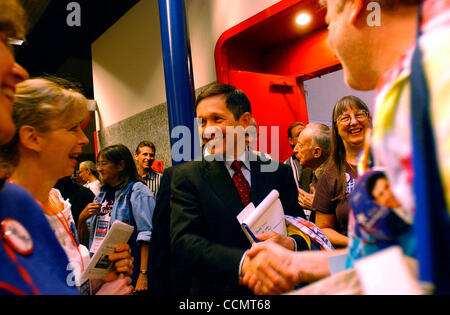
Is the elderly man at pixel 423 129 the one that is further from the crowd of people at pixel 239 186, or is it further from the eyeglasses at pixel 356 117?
the eyeglasses at pixel 356 117

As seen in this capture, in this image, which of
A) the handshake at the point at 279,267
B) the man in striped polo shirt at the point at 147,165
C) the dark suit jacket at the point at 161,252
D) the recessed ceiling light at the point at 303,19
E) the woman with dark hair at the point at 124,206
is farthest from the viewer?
the man in striped polo shirt at the point at 147,165

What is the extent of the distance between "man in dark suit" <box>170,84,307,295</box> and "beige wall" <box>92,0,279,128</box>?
243cm

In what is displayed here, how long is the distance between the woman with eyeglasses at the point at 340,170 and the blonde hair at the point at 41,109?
4.61 ft

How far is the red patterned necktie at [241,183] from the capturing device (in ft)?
4.87

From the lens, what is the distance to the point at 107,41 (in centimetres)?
677

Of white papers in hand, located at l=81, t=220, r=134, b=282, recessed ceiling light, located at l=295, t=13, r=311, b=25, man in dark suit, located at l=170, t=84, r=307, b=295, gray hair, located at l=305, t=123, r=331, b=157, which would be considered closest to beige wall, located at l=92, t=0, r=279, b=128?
recessed ceiling light, located at l=295, t=13, r=311, b=25

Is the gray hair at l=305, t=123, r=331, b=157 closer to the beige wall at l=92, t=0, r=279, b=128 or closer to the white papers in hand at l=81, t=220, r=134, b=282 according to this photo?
the beige wall at l=92, t=0, r=279, b=128

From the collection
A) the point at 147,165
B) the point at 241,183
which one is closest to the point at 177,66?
the point at 147,165

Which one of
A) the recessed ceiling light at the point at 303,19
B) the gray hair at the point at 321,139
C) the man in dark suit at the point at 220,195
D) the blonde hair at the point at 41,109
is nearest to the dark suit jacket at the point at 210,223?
the man in dark suit at the point at 220,195

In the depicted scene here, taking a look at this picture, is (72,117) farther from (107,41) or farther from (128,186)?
(107,41)

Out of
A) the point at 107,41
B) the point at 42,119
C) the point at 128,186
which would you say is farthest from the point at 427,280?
the point at 107,41

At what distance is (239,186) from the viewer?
1501mm

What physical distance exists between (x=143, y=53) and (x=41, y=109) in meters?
4.71
